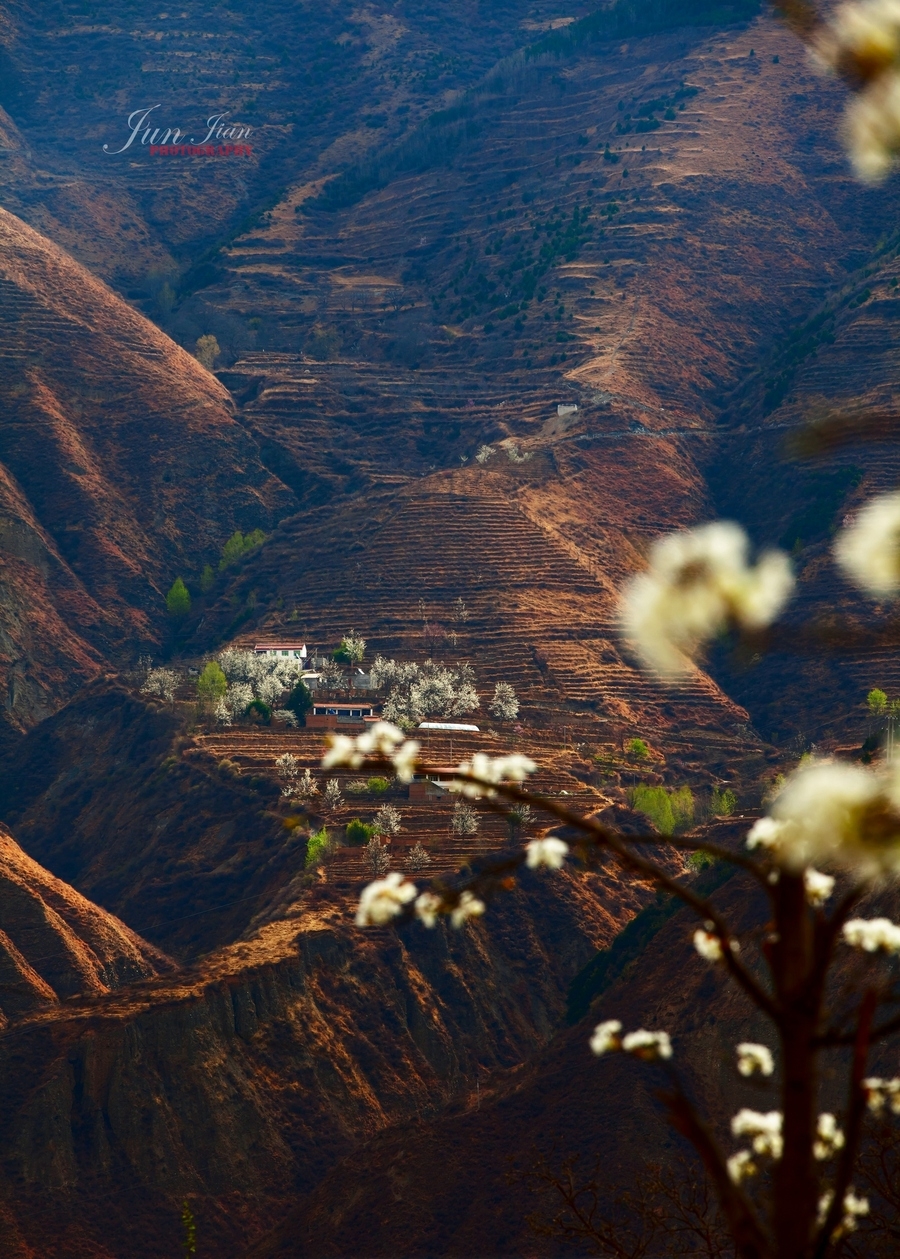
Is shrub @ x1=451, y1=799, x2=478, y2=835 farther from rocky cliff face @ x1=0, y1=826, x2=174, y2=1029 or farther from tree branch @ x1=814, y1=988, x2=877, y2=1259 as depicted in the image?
tree branch @ x1=814, y1=988, x2=877, y2=1259

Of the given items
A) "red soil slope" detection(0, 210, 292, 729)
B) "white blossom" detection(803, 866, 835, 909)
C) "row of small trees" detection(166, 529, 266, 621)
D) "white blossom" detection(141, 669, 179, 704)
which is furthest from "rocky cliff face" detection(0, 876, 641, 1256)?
"row of small trees" detection(166, 529, 266, 621)

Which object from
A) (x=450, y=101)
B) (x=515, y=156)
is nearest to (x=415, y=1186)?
(x=515, y=156)

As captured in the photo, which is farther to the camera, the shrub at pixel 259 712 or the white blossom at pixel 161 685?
the white blossom at pixel 161 685

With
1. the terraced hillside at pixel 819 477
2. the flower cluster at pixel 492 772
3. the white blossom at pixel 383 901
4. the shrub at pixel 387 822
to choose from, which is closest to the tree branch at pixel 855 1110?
the flower cluster at pixel 492 772

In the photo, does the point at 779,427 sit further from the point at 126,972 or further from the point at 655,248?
the point at 126,972

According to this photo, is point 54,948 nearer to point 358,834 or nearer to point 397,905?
point 358,834

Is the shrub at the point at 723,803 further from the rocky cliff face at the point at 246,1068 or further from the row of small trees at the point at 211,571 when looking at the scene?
the row of small trees at the point at 211,571
